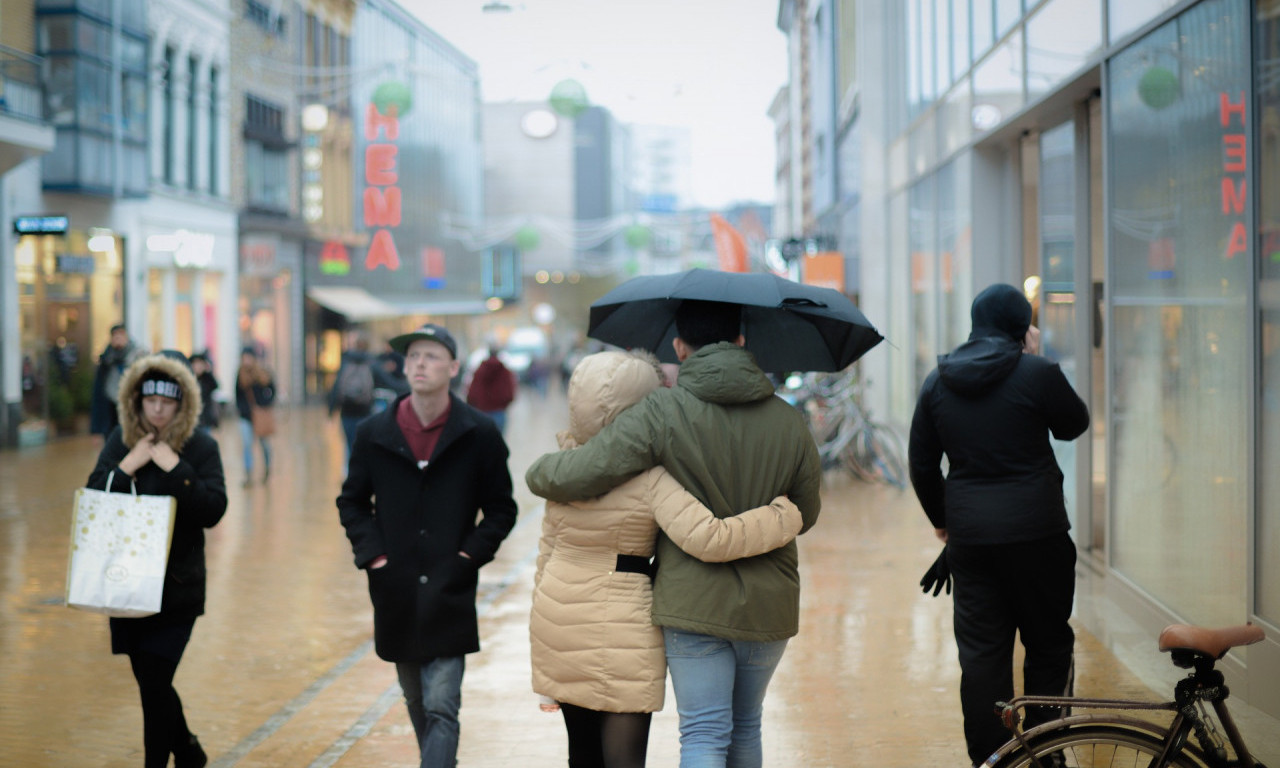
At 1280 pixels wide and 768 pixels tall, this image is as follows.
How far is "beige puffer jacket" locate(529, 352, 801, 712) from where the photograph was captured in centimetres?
389

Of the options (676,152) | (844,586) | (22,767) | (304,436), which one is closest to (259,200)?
(304,436)

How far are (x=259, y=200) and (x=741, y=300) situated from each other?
33.9 meters

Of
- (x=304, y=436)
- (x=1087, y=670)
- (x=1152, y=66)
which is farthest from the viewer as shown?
(x=304, y=436)

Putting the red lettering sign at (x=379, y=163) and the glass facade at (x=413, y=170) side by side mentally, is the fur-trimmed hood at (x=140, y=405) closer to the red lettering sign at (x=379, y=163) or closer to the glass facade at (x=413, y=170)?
the glass facade at (x=413, y=170)

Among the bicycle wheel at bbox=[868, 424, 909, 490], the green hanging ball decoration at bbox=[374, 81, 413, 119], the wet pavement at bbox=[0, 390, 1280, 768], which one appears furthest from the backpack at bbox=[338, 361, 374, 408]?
the green hanging ball decoration at bbox=[374, 81, 413, 119]

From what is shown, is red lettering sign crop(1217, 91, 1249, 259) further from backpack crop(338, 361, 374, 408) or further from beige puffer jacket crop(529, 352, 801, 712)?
backpack crop(338, 361, 374, 408)

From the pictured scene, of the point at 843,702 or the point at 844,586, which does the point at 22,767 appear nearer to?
the point at 843,702

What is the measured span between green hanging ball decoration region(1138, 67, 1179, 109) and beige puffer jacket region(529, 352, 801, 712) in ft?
15.1

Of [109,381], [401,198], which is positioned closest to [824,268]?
[109,381]

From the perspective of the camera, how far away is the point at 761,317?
4.93 metres

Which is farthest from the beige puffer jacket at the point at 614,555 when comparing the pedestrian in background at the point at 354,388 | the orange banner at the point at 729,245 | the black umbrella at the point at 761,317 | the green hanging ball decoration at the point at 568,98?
the green hanging ball decoration at the point at 568,98

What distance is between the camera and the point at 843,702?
261 inches

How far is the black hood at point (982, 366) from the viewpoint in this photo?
4.85 m

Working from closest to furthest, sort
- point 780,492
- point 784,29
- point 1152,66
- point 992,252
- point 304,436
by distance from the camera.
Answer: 1. point 780,492
2. point 1152,66
3. point 992,252
4. point 304,436
5. point 784,29
